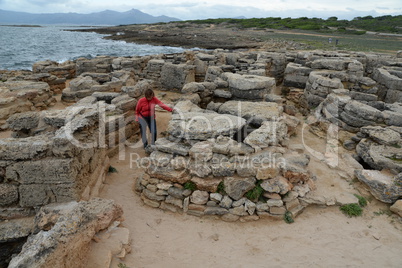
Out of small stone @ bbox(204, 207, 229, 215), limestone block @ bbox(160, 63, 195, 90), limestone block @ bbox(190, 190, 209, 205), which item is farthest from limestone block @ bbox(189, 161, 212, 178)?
limestone block @ bbox(160, 63, 195, 90)

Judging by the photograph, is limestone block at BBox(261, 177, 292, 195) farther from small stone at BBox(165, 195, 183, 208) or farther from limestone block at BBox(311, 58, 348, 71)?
limestone block at BBox(311, 58, 348, 71)

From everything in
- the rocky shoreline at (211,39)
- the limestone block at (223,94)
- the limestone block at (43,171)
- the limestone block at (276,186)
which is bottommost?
the limestone block at (276,186)

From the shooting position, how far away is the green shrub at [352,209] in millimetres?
5418

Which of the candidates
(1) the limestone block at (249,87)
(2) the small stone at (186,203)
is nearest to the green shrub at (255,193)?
(2) the small stone at (186,203)

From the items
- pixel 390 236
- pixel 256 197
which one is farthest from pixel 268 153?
pixel 390 236

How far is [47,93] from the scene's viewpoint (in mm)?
10102

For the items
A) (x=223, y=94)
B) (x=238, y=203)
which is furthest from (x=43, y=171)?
(x=223, y=94)

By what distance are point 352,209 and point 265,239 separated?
202 cm

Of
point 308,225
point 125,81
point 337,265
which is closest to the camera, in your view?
point 337,265

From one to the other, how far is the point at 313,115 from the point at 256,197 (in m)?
5.44

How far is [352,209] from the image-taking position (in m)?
5.47

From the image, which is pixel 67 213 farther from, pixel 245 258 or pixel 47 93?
pixel 47 93

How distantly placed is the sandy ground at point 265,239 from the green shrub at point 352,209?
0.32 feet

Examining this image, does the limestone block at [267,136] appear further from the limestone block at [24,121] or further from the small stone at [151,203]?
the limestone block at [24,121]
